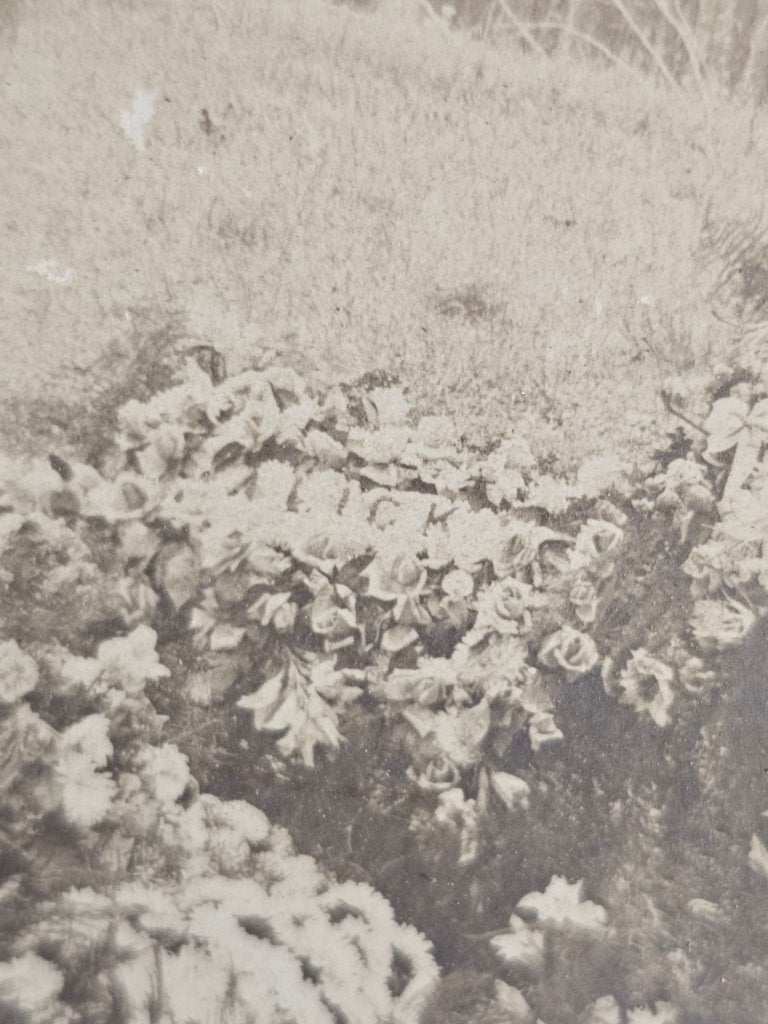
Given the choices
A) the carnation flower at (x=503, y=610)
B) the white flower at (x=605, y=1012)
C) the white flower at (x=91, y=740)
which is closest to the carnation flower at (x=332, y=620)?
the carnation flower at (x=503, y=610)

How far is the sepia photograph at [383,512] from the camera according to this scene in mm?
715

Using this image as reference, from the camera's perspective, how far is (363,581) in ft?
2.51

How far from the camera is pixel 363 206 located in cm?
75

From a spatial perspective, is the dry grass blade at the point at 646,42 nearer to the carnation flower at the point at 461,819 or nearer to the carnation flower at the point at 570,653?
the carnation flower at the point at 570,653

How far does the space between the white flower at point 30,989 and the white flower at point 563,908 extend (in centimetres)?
47

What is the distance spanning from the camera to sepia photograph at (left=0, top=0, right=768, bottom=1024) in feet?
2.35

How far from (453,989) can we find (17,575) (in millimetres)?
615

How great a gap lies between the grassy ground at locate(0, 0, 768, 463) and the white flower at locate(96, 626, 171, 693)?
0.74ft

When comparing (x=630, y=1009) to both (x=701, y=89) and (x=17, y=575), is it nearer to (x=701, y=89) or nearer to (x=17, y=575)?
(x=17, y=575)

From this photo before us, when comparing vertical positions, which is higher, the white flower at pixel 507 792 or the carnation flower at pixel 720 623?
the carnation flower at pixel 720 623

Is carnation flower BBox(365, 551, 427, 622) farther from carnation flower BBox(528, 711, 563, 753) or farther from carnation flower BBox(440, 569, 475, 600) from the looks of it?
carnation flower BBox(528, 711, 563, 753)

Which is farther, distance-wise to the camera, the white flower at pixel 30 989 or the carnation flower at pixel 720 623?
the carnation flower at pixel 720 623

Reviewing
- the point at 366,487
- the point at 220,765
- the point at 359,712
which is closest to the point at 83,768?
the point at 220,765

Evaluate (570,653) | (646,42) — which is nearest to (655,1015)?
(570,653)
